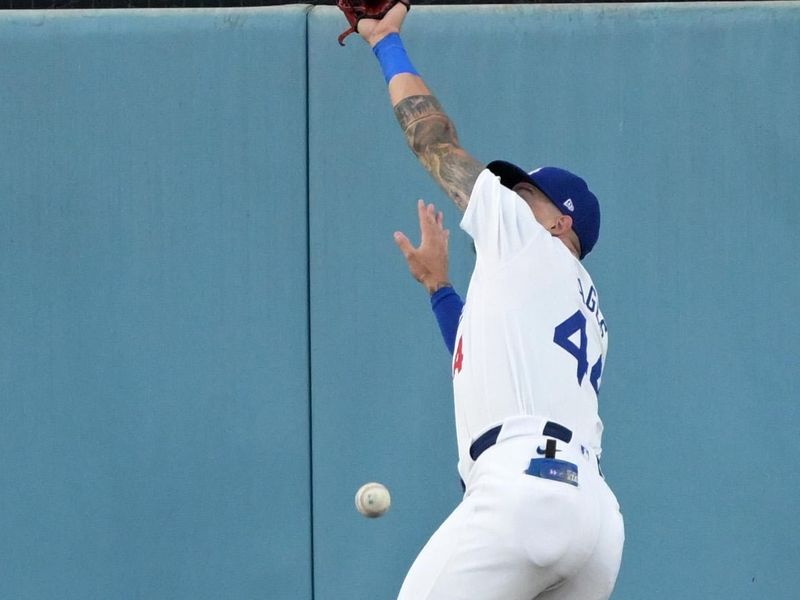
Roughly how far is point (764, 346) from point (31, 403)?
7.26 ft

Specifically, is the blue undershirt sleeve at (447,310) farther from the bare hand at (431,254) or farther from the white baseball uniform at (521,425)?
the white baseball uniform at (521,425)

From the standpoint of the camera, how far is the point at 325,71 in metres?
4.37

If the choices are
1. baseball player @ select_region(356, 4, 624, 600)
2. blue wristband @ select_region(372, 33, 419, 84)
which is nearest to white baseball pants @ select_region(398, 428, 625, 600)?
baseball player @ select_region(356, 4, 624, 600)

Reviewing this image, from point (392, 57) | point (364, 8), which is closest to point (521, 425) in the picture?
point (392, 57)

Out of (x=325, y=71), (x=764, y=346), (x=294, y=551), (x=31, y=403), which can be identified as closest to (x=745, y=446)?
(x=764, y=346)

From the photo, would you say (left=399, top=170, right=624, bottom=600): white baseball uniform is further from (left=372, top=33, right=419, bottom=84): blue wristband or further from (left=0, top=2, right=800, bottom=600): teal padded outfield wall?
(left=0, top=2, right=800, bottom=600): teal padded outfield wall

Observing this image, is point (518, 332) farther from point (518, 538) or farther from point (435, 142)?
point (435, 142)

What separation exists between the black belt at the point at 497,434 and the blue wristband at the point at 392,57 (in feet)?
2.73

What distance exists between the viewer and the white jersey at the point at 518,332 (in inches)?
112

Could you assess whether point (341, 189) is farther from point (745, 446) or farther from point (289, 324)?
point (745, 446)

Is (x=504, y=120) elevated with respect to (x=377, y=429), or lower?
elevated

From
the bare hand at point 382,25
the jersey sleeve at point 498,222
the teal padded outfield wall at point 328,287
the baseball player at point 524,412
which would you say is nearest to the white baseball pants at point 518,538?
the baseball player at point 524,412

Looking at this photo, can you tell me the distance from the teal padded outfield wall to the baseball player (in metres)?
1.30

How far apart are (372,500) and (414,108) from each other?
1.44 m
